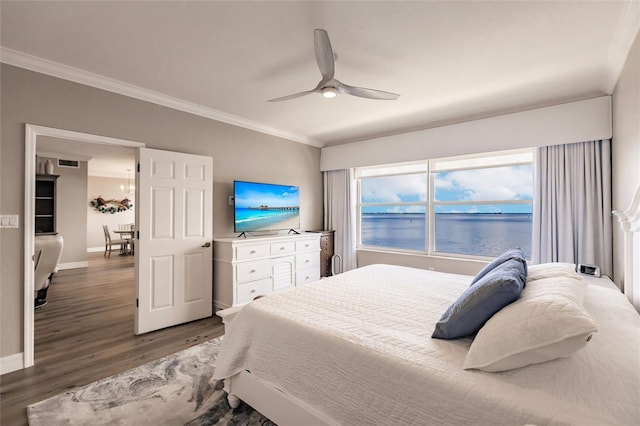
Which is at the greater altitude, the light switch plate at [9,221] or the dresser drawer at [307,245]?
the light switch plate at [9,221]

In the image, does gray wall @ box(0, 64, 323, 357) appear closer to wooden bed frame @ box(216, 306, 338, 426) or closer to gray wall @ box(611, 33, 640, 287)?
wooden bed frame @ box(216, 306, 338, 426)

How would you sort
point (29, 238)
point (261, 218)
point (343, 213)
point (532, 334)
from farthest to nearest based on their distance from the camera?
point (343, 213) → point (261, 218) → point (29, 238) → point (532, 334)

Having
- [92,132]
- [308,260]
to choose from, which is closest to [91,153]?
[92,132]

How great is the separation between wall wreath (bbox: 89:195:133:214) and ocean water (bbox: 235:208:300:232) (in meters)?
7.58

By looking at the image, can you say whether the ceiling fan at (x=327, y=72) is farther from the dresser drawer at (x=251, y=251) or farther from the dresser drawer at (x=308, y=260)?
the dresser drawer at (x=308, y=260)

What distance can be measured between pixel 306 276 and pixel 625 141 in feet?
12.4

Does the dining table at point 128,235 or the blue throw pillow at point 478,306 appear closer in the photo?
the blue throw pillow at point 478,306

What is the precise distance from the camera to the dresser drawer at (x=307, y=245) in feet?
14.0

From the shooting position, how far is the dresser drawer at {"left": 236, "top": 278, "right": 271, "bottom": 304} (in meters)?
3.47

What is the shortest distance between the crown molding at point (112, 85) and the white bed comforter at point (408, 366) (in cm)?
264

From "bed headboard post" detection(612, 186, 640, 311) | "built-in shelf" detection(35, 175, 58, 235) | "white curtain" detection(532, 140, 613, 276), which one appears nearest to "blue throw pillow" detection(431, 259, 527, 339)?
"bed headboard post" detection(612, 186, 640, 311)

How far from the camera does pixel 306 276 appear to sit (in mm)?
4422

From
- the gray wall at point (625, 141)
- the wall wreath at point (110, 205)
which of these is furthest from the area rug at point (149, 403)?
the wall wreath at point (110, 205)

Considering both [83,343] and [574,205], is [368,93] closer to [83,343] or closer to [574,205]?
[574,205]
